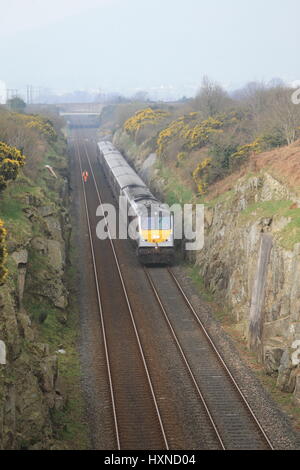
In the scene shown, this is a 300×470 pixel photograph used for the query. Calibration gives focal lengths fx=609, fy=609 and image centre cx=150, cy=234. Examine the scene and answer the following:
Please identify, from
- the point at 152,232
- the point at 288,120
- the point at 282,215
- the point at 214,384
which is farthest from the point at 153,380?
the point at 288,120

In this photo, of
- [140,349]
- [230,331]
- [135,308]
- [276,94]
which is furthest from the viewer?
[276,94]

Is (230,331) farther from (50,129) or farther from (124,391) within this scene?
(50,129)

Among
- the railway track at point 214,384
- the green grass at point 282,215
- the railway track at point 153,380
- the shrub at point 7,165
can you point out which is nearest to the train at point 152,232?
the railway track at point 153,380

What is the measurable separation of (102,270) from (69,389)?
46.6 feet

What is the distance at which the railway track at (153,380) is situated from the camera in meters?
19.1

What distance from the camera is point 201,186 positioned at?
41.2 meters

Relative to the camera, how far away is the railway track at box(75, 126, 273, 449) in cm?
1911

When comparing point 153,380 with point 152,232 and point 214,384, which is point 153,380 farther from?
point 152,232

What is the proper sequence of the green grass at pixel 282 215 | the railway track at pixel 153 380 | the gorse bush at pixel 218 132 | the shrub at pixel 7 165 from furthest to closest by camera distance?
the gorse bush at pixel 218 132, the shrub at pixel 7 165, the green grass at pixel 282 215, the railway track at pixel 153 380

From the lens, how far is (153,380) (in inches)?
901

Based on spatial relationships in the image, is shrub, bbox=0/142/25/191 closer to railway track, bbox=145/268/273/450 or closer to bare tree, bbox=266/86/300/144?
railway track, bbox=145/268/273/450

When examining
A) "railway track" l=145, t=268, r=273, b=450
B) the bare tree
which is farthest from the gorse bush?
"railway track" l=145, t=268, r=273, b=450

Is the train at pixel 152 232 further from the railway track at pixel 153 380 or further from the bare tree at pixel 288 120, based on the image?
the bare tree at pixel 288 120

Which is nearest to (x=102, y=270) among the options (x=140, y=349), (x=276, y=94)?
(x=140, y=349)
